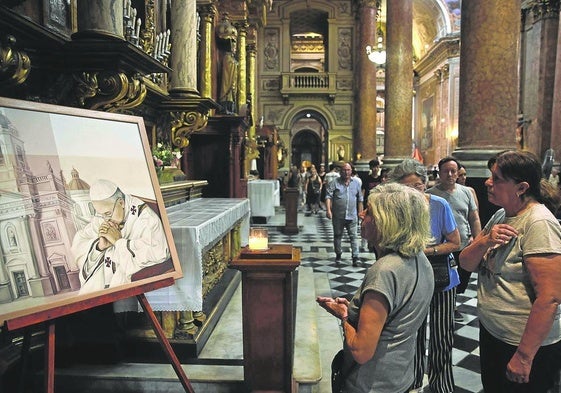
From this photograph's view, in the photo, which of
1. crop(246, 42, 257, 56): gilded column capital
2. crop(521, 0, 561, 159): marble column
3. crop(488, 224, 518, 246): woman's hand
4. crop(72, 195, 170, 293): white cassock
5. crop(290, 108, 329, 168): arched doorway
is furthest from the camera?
crop(290, 108, 329, 168): arched doorway

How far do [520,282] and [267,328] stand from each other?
141 centimetres

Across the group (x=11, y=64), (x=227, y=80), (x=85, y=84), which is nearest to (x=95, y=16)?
(x=85, y=84)

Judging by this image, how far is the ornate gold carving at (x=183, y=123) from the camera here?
5.26 m

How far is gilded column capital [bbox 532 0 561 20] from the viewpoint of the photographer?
505 inches

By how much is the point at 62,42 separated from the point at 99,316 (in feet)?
6.12

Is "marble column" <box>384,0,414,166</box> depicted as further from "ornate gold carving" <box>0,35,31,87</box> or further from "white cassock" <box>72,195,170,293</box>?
"ornate gold carving" <box>0,35,31,87</box>

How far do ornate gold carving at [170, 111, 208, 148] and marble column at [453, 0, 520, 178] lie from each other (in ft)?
10.3

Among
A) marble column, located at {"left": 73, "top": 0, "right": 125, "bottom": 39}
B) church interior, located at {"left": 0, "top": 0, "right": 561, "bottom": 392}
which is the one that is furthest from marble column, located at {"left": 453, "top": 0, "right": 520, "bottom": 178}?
marble column, located at {"left": 73, "top": 0, "right": 125, "bottom": 39}

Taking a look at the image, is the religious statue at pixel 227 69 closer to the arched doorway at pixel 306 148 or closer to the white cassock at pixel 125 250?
the white cassock at pixel 125 250

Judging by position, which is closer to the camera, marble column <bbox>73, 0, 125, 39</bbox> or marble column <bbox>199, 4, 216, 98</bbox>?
marble column <bbox>73, 0, 125, 39</bbox>

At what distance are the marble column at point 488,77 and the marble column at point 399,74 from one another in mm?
4627

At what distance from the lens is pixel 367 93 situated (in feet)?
49.0

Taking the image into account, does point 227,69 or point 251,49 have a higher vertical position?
point 251,49

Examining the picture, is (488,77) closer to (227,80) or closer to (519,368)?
(519,368)
